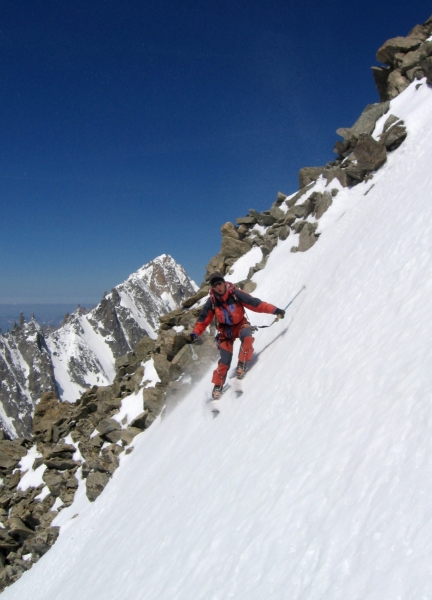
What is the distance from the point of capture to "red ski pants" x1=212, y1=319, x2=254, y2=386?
459 inches

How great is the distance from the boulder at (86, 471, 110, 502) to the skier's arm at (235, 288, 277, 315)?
965 centimetres

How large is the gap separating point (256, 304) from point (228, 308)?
33.1 inches

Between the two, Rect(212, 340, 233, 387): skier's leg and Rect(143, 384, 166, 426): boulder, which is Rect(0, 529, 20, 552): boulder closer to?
Rect(143, 384, 166, 426): boulder

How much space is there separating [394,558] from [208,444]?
691cm

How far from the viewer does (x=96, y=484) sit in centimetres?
1598

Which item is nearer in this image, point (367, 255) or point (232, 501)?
point (232, 501)

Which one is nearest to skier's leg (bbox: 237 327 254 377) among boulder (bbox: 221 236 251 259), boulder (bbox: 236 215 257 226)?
boulder (bbox: 221 236 251 259)

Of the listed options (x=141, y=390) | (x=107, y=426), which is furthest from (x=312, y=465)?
(x=141, y=390)

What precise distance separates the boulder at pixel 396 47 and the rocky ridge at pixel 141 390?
0.10m

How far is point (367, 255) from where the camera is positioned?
1073cm

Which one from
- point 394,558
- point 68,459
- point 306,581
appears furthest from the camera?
point 68,459

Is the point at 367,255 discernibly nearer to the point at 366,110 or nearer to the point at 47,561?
the point at 366,110

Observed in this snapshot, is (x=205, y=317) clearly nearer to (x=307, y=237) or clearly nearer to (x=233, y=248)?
(x=307, y=237)

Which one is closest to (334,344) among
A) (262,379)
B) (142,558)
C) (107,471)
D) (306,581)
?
(262,379)
